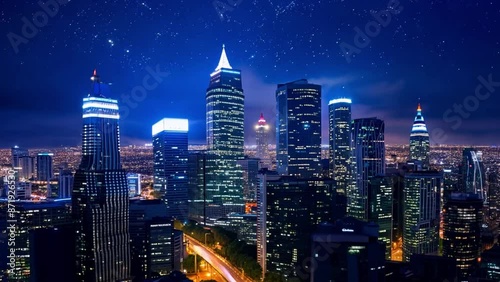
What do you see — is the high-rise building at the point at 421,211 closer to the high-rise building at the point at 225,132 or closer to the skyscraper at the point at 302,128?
the skyscraper at the point at 302,128

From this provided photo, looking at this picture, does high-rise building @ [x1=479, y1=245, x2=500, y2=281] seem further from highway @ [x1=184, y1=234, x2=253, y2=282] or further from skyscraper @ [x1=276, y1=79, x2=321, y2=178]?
skyscraper @ [x1=276, y1=79, x2=321, y2=178]

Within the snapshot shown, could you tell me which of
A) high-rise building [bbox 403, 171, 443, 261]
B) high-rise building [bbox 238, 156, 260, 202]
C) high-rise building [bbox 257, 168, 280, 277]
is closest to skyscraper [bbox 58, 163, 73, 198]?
high-rise building [bbox 257, 168, 280, 277]

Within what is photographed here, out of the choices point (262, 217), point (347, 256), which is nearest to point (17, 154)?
point (262, 217)

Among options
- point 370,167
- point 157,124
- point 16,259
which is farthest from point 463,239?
point 157,124

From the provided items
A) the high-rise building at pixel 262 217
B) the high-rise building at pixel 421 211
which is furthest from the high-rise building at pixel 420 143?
the high-rise building at pixel 262 217

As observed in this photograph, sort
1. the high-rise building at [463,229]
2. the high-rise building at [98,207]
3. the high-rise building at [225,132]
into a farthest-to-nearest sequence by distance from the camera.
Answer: the high-rise building at [225,132] < the high-rise building at [463,229] < the high-rise building at [98,207]

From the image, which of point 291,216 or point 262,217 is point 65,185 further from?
point 291,216
